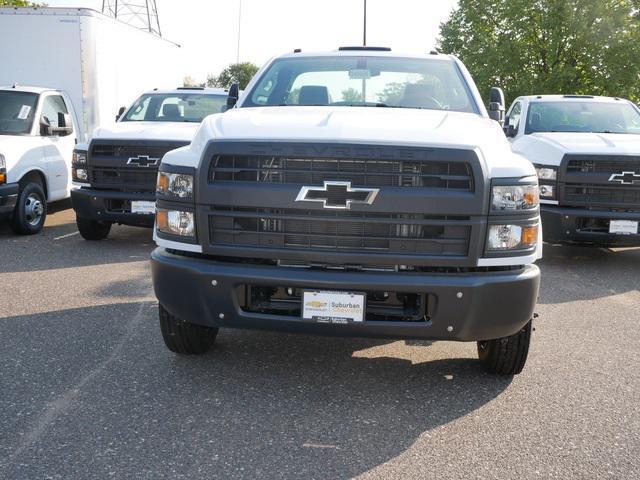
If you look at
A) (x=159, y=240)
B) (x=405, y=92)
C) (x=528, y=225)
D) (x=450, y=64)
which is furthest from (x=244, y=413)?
(x=450, y=64)

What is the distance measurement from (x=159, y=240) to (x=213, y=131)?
68 centimetres

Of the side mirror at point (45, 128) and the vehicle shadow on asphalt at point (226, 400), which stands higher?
the side mirror at point (45, 128)

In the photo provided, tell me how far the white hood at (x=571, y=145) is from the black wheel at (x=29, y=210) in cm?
617

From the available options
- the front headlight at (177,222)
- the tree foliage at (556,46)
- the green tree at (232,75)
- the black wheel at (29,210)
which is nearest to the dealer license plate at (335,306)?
the front headlight at (177,222)

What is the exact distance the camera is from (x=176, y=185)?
396cm

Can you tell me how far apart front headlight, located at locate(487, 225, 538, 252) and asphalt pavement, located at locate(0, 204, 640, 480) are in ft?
2.95

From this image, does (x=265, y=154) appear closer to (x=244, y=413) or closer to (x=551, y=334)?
(x=244, y=413)

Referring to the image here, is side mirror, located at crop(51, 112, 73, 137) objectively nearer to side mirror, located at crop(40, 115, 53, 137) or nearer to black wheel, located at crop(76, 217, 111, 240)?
side mirror, located at crop(40, 115, 53, 137)

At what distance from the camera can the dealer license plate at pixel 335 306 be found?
147 inches

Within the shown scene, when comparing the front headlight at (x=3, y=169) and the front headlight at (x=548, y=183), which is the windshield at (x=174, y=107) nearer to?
the front headlight at (x=3, y=169)

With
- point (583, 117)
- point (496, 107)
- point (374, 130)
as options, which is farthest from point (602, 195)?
point (374, 130)

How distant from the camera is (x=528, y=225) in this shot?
12.6ft

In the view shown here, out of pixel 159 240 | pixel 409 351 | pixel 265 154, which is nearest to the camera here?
pixel 265 154

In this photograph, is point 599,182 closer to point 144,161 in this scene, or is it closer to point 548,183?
point 548,183
